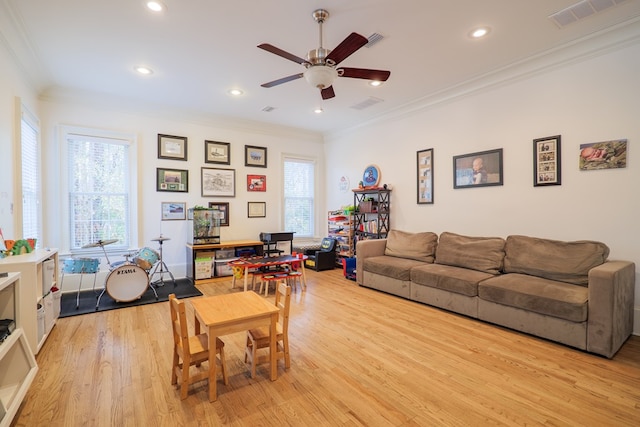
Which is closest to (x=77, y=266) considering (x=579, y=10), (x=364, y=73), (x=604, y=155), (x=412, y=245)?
(x=364, y=73)

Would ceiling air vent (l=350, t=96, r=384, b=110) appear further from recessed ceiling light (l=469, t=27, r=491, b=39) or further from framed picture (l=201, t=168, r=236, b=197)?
framed picture (l=201, t=168, r=236, b=197)

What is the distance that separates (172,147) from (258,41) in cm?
299

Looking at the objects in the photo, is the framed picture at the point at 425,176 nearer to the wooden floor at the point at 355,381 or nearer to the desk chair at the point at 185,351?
the wooden floor at the point at 355,381

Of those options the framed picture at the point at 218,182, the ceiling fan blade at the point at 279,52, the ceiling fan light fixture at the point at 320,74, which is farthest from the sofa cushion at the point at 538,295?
the framed picture at the point at 218,182

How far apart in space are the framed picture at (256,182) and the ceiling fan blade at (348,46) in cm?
394

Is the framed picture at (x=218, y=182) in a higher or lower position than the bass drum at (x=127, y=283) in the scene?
higher

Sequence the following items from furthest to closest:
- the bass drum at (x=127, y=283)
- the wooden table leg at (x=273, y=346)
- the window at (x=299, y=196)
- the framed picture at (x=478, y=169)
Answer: the window at (x=299, y=196) → the framed picture at (x=478, y=169) → the bass drum at (x=127, y=283) → the wooden table leg at (x=273, y=346)

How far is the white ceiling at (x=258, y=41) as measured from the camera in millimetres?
2627

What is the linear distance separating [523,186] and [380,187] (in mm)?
2340

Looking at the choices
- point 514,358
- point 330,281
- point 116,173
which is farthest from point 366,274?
point 116,173

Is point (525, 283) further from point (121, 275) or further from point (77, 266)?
point (77, 266)

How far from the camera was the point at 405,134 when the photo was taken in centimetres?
519

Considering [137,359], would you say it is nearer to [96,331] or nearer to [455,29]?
[96,331]

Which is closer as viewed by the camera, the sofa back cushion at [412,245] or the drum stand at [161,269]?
the sofa back cushion at [412,245]
